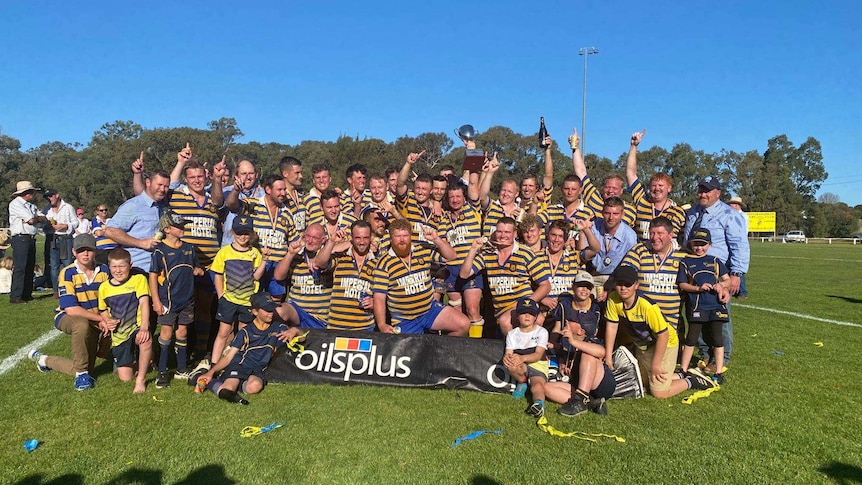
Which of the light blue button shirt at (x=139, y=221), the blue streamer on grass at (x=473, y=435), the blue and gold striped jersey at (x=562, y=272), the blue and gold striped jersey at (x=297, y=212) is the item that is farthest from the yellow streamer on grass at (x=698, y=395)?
the light blue button shirt at (x=139, y=221)

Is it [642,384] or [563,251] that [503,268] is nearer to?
[563,251]

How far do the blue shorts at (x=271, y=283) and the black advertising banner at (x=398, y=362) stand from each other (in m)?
0.95

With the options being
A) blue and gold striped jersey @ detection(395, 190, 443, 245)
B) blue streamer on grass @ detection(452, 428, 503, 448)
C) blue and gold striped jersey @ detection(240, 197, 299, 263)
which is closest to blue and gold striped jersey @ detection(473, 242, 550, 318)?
blue and gold striped jersey @ detection(395, 190, 443, 245)

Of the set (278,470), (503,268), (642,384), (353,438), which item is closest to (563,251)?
(503,268)

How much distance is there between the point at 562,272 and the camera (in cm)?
569

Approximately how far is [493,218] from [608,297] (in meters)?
1.87

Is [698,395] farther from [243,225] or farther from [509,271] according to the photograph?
[243,225]

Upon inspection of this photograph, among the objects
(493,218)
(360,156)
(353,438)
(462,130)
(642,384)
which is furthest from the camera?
(360,156)

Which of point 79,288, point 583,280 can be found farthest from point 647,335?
point 79,288

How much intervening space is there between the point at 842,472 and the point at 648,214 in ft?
11.2

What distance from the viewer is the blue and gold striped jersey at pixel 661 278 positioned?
5.35m

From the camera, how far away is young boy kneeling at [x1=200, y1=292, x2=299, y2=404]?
4977mm

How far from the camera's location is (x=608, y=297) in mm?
5258

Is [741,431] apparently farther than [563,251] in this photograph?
No
